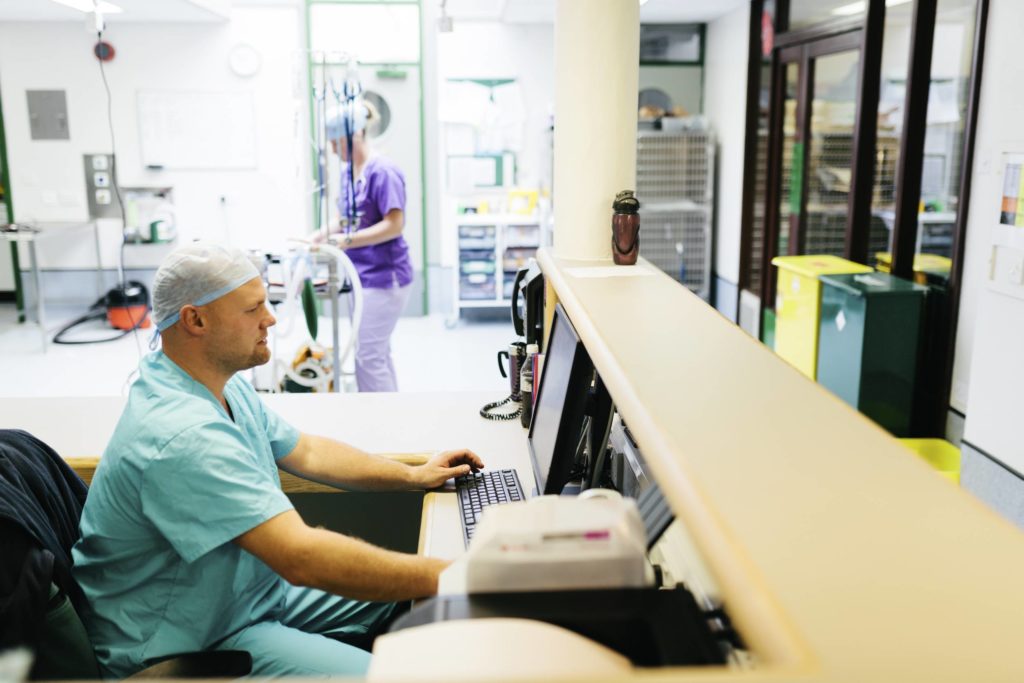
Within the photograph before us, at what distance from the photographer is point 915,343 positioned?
4145 mm

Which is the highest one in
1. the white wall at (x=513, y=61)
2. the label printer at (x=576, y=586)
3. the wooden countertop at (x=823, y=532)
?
the white wall at (x=513, y=61)

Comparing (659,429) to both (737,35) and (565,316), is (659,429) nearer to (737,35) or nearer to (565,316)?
(565,316)

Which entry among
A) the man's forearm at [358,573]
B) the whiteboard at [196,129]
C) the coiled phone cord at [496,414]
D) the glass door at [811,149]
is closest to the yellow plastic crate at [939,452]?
the glass door at [811,149]

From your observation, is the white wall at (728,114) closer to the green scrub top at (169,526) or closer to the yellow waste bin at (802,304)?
the yellow waste bin at (802,304)

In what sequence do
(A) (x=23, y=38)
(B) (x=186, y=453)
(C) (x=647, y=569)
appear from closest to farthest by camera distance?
(C) (x=647, y=569) < (B) (x=186, y=453) < (A) (x=23, y=38)

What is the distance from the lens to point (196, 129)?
23.8ft

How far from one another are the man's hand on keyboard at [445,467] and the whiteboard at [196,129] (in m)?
5.75

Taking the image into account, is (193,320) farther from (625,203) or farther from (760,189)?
(760,189)

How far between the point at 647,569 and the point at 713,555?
24 cm

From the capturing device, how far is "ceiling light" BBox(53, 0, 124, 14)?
555cm

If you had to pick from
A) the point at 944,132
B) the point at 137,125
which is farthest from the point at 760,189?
the point at 137,125

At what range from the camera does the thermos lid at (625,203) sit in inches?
106

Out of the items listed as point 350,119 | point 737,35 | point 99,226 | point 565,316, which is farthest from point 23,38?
point 565,316

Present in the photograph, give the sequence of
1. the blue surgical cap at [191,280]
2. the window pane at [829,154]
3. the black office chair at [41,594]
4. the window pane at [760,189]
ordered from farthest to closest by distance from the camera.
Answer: the window pane at [760,189] → the window pane at [829,154] → the blue surgical cap at [191,280] → the black office chair at [41,594]
